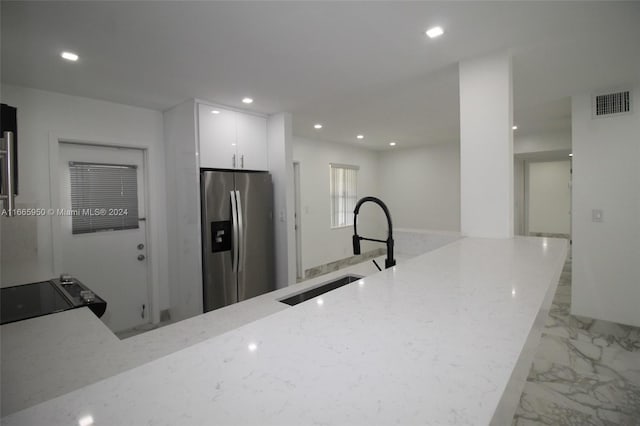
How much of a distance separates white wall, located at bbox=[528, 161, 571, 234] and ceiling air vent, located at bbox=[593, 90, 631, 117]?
15.7 feet

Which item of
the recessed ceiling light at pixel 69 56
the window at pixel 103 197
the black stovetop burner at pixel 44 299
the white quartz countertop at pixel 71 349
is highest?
the recessed ceiling light at pixel 69 56

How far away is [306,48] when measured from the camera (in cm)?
201

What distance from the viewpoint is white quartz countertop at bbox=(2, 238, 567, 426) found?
47 centimetres

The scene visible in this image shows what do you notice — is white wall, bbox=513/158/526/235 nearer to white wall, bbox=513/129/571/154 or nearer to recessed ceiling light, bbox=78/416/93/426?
white wall, bbox=513/129/571/154

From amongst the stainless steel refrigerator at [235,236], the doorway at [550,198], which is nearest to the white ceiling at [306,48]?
the stainless steel refrigerator at [235,236]

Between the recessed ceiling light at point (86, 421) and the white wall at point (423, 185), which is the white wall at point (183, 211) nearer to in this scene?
the recessed ceiling light at point (86, 421)

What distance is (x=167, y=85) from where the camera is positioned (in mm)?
2596

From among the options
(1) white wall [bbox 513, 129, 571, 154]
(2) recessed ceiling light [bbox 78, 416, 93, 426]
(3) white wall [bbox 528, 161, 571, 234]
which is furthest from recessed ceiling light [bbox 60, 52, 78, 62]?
(3) white wall [bbox 528, 161, 571, 234]

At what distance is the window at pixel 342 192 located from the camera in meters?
5.86

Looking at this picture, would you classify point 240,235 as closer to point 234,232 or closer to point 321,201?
point 234,232

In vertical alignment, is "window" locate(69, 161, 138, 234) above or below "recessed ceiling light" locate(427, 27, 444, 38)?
below

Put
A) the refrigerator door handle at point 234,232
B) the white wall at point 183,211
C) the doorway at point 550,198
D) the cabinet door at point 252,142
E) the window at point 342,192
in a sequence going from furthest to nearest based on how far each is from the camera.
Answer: the doorway at point 550,198, the window at point 342,192, the cabinet door at point 252,142, the refrigerator door handle at point 234,232, the white wall at point 183,211

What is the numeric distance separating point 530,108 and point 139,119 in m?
4.38

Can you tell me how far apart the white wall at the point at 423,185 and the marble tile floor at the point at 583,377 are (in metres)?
3.00
